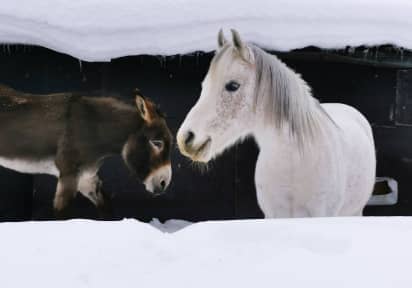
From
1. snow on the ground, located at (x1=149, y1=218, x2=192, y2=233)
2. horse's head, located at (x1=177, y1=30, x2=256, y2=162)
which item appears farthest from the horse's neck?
snow on the ground, located at (x1=149, y1=218, x2=192, y2=233)

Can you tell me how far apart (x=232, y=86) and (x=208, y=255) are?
1.47m

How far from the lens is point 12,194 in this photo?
15.7 feet

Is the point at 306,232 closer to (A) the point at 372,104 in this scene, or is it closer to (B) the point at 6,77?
(A) the point at 372,104

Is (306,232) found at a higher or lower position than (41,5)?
lower

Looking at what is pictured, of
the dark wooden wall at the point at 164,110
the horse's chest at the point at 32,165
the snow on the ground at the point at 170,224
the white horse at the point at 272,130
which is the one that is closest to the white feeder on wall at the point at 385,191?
the dark wooden wall at the point at 164,110

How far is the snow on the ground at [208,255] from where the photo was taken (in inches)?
85.1

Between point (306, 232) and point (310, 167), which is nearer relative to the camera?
point (306, 232)

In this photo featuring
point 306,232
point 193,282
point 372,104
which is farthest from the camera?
point 372,104

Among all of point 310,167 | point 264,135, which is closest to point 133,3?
point 264,135

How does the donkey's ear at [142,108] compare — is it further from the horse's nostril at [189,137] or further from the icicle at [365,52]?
the icicle at [365,52]

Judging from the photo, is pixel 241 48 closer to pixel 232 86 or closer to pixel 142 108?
pixel 232 86

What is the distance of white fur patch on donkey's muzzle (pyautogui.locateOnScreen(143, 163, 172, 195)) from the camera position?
14.4ft

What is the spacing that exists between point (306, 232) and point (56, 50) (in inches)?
112

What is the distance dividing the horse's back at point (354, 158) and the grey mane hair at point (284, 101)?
0.31 m
